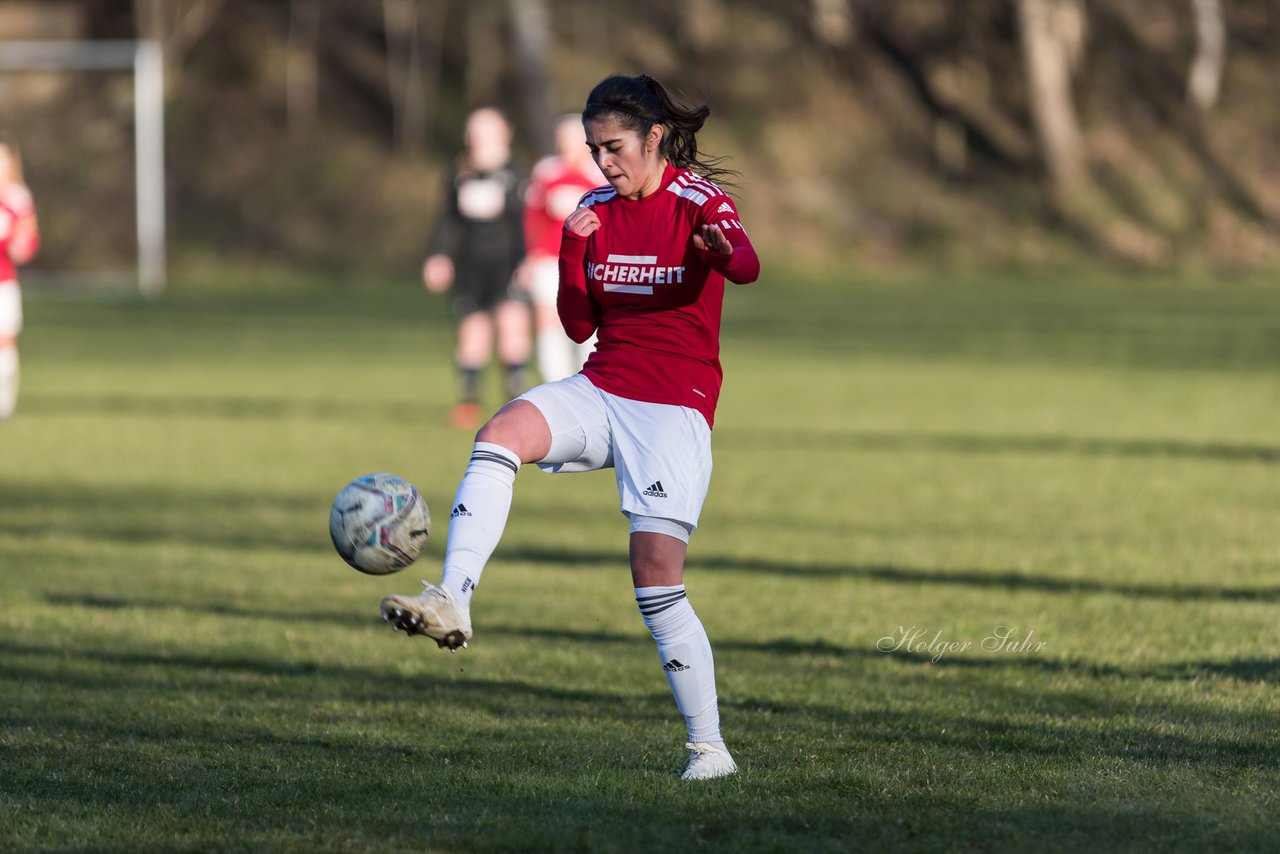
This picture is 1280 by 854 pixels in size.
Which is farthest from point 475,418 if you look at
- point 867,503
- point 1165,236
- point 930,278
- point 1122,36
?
point 1122,36

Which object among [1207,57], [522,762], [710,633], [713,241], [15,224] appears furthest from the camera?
[1207,57]

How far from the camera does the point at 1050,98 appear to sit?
43.4 m

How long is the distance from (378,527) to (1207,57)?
46.8 metres

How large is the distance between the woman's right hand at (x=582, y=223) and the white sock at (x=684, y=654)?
1.02 m

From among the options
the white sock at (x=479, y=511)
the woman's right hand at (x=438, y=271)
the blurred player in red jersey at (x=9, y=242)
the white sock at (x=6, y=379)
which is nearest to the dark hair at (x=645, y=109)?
the white sock at (x=479, y=511)

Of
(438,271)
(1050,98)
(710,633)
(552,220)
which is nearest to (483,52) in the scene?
(1050,98)

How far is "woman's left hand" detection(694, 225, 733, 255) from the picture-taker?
4.80 m

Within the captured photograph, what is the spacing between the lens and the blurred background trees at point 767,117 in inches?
1634

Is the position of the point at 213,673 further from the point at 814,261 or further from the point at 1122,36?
the point at 1122,36

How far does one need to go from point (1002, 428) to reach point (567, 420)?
10185mm

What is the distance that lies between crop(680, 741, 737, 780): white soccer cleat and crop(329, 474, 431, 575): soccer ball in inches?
38.2

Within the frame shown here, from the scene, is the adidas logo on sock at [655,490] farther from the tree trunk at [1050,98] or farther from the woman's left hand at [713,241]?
the tree trunk at [1050,98]

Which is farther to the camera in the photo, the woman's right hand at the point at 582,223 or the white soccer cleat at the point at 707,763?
the woman's right hand at the point at 582,223

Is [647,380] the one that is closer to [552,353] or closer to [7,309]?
[552,353]
